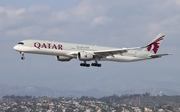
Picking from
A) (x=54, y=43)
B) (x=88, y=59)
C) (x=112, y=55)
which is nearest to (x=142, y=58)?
(x=112, y=55)

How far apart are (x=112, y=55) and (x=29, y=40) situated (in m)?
17.8

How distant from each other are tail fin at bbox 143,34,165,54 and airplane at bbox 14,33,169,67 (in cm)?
151

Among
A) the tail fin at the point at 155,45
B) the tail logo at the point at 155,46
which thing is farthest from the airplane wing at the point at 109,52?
the tail logo at the point at 155,46

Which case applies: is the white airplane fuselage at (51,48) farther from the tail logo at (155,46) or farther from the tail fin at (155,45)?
the tail logo at (155,46)

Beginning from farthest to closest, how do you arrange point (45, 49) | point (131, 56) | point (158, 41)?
point (158, 41), point (131, 56), point (45, 49)

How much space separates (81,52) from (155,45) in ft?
72.8

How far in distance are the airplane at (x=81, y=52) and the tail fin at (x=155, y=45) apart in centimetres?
151

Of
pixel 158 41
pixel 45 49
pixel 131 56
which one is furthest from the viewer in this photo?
pixel 158 41

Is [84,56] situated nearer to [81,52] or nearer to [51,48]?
[81,52]

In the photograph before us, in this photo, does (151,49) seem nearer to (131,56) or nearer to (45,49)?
(131,56)

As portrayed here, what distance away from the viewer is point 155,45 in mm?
103688

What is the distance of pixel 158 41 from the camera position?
10494 centimetres

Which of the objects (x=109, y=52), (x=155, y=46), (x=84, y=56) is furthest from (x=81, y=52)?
(x=155, y=46)

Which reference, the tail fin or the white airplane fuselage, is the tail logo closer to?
the tail fin
